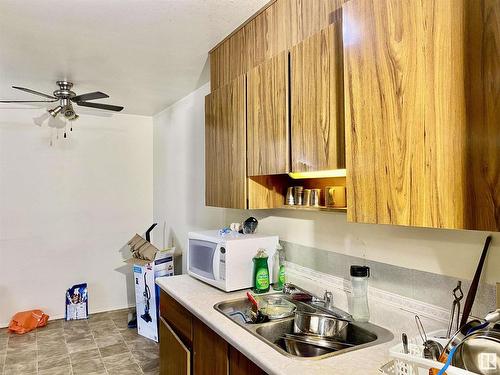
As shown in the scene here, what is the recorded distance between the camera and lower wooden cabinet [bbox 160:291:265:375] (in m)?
1.50

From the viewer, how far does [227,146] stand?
7.29 ft

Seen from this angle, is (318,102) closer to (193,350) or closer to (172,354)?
(193,350)

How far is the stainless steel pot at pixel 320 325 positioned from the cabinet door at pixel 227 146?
700mm

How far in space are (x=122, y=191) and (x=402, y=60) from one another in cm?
402

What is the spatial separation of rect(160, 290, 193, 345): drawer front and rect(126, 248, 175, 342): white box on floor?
1225 millimetres

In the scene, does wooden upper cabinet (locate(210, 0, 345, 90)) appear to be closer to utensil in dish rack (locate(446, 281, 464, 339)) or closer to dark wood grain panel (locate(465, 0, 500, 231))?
dark wood grain panel (locate(465, 0, 500, 231))

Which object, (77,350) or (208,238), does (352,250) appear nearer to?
(208,238)

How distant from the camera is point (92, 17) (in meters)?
2.03

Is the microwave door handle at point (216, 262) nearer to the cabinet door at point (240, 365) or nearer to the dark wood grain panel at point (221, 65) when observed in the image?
the cabinet door at point (240, 365)

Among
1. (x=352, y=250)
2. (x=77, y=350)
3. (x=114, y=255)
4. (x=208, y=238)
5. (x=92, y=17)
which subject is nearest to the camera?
(x=352, y=250)

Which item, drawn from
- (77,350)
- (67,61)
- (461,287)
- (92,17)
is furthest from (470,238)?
(77,350)

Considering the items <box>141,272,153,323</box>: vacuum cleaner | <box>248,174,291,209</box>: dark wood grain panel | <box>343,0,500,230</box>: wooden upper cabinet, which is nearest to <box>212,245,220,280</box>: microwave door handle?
<box>248,174,291,209</box>: dark wood grain panel

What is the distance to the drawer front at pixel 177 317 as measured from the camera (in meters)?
1.97

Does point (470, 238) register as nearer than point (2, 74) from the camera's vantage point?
Yes
